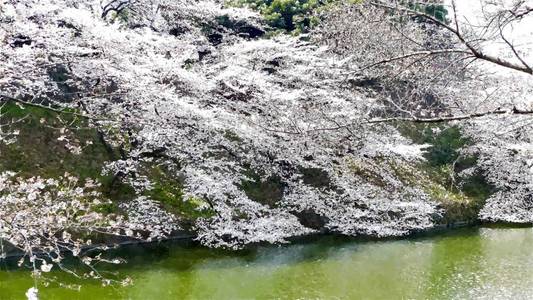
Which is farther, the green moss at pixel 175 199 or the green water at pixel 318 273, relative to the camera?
the green moss at pixel 175 199

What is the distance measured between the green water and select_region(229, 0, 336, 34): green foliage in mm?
8504

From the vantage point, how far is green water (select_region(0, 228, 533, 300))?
9.04 meters

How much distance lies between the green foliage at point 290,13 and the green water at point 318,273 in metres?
8.50

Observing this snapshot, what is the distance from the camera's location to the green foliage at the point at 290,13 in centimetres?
1805

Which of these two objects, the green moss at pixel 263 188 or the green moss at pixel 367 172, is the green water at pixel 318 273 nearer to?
the green moss at pixel 263 188

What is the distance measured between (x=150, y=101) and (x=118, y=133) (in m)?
3.13

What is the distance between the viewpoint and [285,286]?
32.0 ft

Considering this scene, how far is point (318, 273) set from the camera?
10.6 meters

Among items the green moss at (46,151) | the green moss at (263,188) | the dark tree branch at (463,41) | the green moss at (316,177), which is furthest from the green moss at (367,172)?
the dark tree branch at (463,41)

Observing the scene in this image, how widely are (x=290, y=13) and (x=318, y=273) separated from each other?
1097cm

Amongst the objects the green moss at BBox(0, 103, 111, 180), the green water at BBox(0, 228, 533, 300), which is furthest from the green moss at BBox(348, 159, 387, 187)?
the green moss at BBox(0, 103, 111, 180)

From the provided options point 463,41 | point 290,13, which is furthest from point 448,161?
point 463,41

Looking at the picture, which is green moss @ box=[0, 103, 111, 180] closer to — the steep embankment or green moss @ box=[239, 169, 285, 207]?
the steep embankment

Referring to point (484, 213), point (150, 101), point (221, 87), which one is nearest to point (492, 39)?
point (150, 101)
